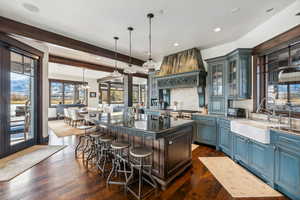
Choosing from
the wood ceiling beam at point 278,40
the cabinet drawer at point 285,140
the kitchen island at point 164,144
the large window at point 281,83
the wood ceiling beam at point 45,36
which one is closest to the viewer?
the cabinet drawer at point 285,140

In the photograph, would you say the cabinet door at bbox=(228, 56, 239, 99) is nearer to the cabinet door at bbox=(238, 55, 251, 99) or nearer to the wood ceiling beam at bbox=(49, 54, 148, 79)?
the cabinet door at bbox=(238, 55, 251, 99)

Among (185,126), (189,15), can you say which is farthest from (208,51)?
(185,126)

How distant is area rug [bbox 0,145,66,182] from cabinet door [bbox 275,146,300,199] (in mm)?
4481

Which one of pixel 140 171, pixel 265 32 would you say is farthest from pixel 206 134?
pixel 265 32

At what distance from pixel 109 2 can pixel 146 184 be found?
126 inches

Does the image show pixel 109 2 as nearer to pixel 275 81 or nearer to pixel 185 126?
pixel 185 126

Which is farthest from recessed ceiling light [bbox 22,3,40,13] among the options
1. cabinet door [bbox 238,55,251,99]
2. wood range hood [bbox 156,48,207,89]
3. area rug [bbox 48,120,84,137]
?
cabinet door [bbox 238,55,251,99]

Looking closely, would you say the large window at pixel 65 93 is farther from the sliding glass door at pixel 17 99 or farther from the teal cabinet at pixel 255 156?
the teal cabinet at pixel 255 156

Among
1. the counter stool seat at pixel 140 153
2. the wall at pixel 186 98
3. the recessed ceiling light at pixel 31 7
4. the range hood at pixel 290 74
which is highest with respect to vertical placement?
the recessed ceiling light at pixel 31 7

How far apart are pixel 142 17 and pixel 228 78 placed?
2738mm

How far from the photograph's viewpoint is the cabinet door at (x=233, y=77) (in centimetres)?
336

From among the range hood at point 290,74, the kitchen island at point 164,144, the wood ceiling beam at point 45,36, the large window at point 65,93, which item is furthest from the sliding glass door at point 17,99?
the range hood at point 290,74

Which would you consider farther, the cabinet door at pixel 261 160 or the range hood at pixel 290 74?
the range hood at pixel 290 74

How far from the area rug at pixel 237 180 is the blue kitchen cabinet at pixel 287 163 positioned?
0.61ft
